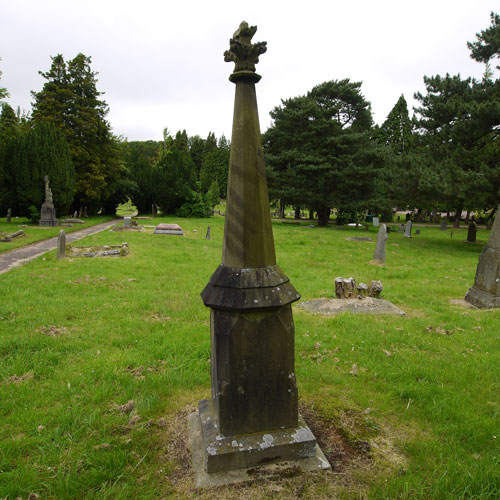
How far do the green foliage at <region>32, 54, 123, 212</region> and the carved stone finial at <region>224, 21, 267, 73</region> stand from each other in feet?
93.0

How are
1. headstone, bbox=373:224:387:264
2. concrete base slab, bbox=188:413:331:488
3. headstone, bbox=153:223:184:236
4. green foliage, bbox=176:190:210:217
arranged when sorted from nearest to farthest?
concrete base slab, bbox=188:413:331:488, headstone, bbox=373:224:387:264, headstone, bbox=153:223:184:236, green foliage, bbox=176:190:210:217

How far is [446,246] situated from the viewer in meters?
18.9

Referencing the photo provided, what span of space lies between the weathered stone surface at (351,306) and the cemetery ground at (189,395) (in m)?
0.41

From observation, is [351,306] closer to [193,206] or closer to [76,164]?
[76,164]

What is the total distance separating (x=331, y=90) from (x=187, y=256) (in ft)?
73.8

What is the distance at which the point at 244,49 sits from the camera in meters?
2.61

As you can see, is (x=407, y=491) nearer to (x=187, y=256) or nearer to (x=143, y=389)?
(x=143, y=389)

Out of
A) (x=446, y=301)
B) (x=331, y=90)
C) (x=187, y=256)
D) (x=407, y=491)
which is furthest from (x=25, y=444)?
(x=331, y=90)

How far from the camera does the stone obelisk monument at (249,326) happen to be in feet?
8.61

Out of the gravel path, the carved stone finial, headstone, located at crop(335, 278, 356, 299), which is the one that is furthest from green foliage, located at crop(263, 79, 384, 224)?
the carved stone finial

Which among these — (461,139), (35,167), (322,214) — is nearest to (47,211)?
(35,167)

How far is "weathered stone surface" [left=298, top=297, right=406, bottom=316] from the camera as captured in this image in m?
6.77

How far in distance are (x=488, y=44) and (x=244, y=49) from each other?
801 inches

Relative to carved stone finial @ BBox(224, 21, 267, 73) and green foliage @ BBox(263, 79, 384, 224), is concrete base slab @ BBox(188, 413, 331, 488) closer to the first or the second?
carved stone finial @ BBox(224, 21, 267, 73)
